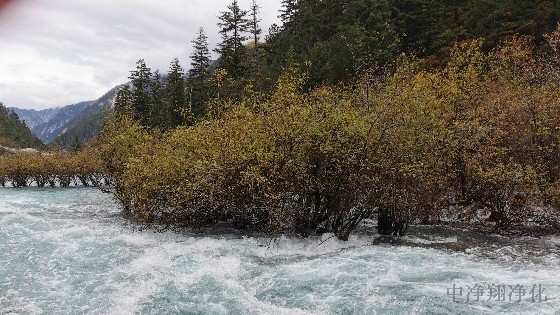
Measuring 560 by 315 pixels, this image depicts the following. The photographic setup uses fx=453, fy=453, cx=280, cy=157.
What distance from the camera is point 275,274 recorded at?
11.8m

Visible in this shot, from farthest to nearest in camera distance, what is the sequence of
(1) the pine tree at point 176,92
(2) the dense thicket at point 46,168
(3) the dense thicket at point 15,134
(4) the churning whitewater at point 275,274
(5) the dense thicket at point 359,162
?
(3) the dense thicket at point 15,134 → (1) the pine tree at point 176,92 → (2) the dense thicket at point 46,168 → (5) the dense thicket at point 359,162 → (4) the churning whitewater at point 275,274

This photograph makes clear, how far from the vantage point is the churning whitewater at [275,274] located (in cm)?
967

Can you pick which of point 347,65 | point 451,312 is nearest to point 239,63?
point 347,65

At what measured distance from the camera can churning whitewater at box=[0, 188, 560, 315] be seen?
9.67m

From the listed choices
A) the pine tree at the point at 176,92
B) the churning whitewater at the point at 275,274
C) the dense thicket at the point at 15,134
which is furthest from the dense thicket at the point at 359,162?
the dense thicket at the point at 15,134

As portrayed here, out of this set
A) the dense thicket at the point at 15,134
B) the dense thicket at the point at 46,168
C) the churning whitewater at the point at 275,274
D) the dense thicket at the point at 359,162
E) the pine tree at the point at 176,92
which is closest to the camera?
the churning whitewater at the point at 275,274

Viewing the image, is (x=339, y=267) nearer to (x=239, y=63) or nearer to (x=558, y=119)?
(x=558, y=119)

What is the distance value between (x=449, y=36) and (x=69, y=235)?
3735cm

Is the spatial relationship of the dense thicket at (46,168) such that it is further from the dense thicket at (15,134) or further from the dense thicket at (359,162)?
the dense thicket at (15,134)

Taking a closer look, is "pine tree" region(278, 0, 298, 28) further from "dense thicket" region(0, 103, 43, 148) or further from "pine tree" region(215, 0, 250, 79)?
"dense thicket" region(0, 103, 43, 148)

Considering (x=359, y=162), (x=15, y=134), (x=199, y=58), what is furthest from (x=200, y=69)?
(x=15, y=134)

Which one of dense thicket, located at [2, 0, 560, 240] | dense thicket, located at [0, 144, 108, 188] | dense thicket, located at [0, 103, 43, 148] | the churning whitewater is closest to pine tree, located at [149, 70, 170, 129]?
dense thicket, located at [0, 144, 108, 188]

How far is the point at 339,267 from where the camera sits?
1205cm

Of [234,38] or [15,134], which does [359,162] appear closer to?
[234,38]
